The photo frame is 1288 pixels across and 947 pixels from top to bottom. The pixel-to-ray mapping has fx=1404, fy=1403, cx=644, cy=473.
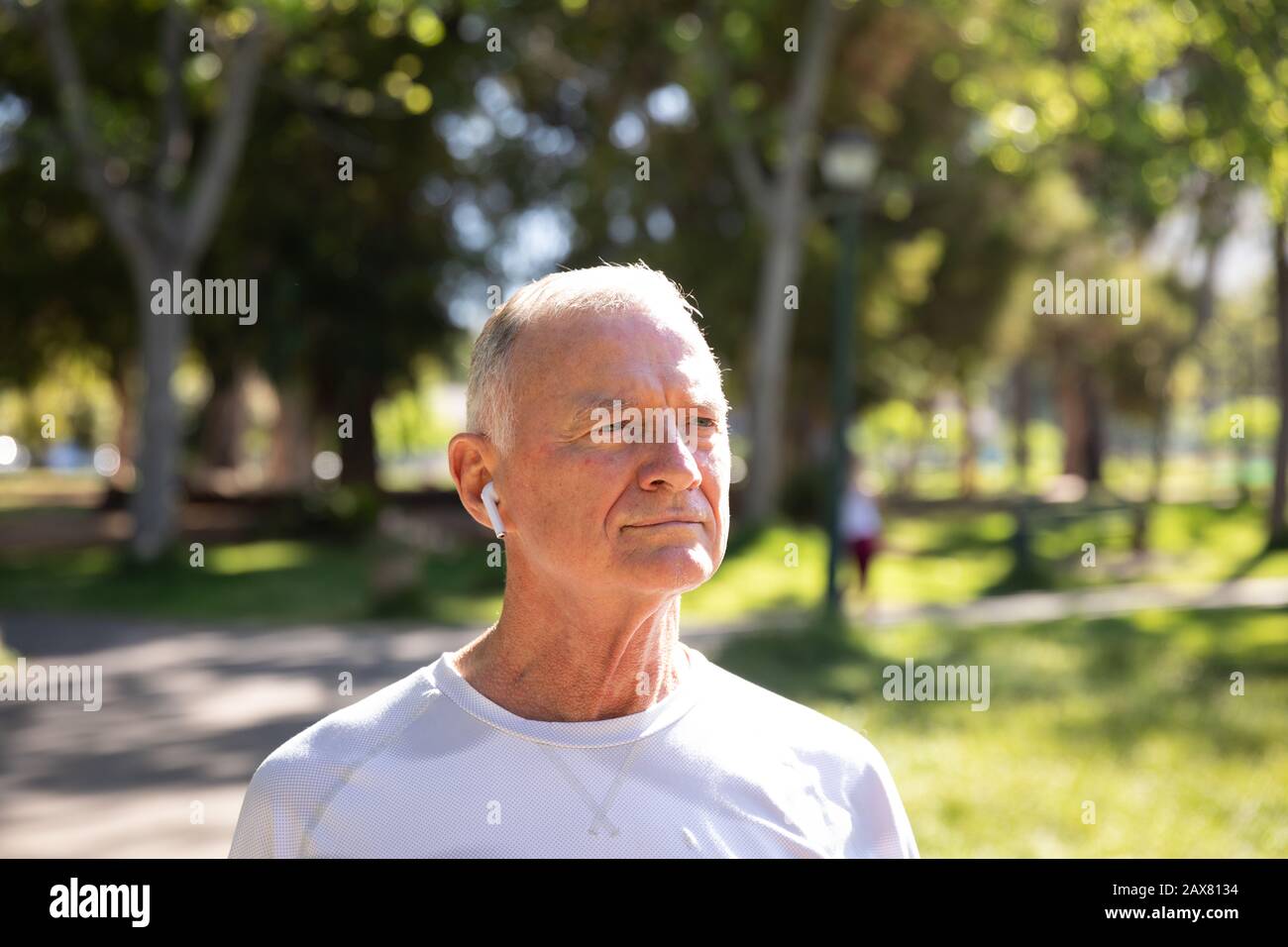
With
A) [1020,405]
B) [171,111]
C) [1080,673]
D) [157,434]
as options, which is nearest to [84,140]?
[171,111]

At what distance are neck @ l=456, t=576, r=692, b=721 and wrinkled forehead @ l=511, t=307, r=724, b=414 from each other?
0.33 m

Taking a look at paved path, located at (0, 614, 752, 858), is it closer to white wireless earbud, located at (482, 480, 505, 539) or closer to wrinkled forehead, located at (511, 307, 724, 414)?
white wireless earbud, located at (482, 480, 505, 539)

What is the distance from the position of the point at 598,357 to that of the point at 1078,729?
8559mm

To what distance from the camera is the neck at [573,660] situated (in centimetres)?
212

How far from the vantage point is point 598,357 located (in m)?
2.04

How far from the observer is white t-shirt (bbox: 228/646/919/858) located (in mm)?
1942

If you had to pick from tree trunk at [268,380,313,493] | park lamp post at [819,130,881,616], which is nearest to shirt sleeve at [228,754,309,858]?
park lamp post at [819,130,881,616]

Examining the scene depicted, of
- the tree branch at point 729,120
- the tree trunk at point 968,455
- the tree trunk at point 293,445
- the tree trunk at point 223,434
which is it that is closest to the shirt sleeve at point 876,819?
the tree branch at point 729,120

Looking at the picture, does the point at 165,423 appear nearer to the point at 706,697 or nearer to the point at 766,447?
the point at 766,447

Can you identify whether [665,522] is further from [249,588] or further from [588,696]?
[249,588]

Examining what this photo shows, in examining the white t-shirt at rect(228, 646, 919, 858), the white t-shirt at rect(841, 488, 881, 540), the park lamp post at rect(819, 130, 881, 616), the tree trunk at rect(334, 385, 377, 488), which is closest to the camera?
the white t-shirt at rect(228, 646, 919, 858)

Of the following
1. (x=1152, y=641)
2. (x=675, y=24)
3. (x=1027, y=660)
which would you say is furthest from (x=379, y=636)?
(x=675, y=24)
